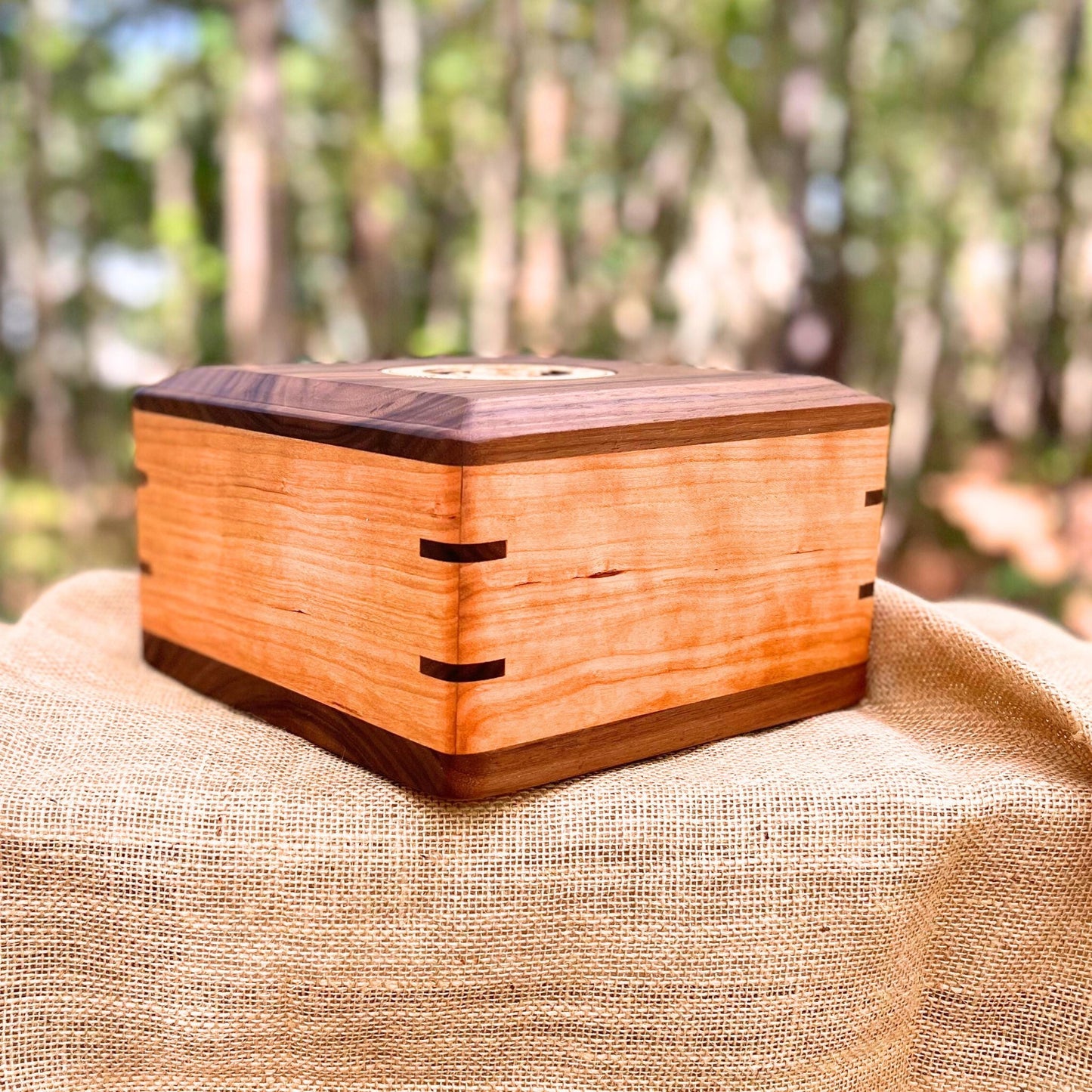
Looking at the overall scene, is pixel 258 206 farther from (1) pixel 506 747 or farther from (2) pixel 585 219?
(1) pixel 506 747

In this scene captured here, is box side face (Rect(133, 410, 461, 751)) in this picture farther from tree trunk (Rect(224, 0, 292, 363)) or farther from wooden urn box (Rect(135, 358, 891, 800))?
tree trunk (Rect(224, 0, 292, 363))

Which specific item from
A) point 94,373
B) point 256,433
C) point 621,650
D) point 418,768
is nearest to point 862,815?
point 621,650

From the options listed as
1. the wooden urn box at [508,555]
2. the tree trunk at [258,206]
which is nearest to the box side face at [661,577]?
the wooden urn box at [508,555]

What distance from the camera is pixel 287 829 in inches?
32.4

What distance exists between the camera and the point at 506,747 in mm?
822

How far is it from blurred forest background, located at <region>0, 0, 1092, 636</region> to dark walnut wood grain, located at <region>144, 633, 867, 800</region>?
2.68 metres

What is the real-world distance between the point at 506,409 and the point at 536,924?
366 millimetres

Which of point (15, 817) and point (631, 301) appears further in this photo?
point (631, 301)

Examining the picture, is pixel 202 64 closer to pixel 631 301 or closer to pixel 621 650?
pixel 631 301

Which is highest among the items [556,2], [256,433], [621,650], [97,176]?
[556,2]

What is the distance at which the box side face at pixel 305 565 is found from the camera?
0.79 meters

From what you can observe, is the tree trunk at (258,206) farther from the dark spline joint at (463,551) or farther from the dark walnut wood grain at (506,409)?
the dark spline joint at (463,551)

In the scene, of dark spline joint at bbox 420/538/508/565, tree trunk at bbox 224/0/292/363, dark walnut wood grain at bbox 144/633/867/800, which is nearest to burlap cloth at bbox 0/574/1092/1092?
dark walnut wood grain at bbox 144/633/867/800

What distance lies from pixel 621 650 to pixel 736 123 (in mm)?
3874
